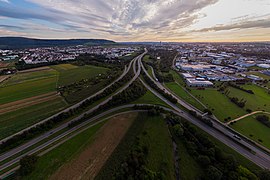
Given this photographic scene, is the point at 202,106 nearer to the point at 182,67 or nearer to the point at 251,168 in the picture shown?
the point at 251,168

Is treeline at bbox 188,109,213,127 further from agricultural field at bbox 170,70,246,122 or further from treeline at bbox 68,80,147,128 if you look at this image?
treeline at bbox 68,80,147,128

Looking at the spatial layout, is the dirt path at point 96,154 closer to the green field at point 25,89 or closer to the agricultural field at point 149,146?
the agricultural field at point 149,146

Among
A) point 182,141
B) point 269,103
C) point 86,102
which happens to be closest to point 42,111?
point 86,102

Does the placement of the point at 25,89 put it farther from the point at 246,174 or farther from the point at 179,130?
the point at 246,174

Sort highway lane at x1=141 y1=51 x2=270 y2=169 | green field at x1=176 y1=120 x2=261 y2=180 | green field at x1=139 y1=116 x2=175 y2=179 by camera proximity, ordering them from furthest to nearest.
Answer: highway lane at x1=141 y1=51 x2=270 y2=169, green field at x1=139 y1=116 x2=175 y2=179, green field at x1=176 y1=120 x2=261 y2=180

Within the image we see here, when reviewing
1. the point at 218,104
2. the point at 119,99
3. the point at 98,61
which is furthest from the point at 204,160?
the point at 98,61

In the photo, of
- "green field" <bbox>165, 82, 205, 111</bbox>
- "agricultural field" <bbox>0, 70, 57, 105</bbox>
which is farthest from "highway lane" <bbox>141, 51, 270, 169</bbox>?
"agricultural field" <bbox>0, 70, 57, 105</bbox>

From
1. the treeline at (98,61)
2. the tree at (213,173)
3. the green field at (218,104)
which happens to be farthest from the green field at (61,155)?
the treeline at (98,61)
